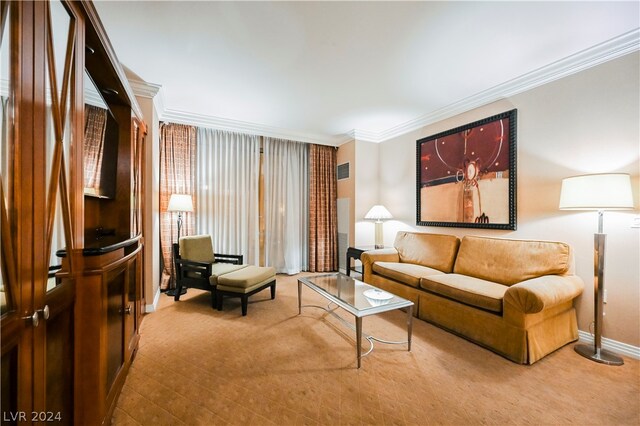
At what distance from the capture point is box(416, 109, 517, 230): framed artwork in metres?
3.00

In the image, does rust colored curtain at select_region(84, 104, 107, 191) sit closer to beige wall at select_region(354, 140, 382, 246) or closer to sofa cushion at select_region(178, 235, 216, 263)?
sofa cushion at select_region(178, 235, 216, 263)

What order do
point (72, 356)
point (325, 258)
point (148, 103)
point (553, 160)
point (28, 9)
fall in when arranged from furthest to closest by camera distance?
1. point (325, 258)
2. point (148, 103)
3. point (553, 160)
4. point (72, 356)
5. point (28, 9)

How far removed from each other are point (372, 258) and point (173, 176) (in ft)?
10.3

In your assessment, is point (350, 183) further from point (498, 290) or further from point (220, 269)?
point (498, 290)

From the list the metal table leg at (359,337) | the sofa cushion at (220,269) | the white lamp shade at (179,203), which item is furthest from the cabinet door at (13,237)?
the white lamp shade at (179,203)

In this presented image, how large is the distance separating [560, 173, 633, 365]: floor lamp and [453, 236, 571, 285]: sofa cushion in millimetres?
254

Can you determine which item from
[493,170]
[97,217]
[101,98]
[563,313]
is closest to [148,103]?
[101,98]

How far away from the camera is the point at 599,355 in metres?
2.14

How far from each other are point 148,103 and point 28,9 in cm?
256

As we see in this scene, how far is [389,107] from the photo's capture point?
363 centimetres

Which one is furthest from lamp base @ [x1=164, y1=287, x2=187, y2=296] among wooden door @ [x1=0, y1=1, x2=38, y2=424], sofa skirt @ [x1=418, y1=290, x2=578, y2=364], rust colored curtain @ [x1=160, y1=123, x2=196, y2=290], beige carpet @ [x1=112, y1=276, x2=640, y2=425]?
sofa skirt @ [x1=418, y1=290, x2=578, y2=364]

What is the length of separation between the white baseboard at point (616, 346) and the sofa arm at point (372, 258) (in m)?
1.98

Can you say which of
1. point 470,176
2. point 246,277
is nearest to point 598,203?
point 470,176

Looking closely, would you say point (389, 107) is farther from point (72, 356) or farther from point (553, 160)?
point (72, 356)
